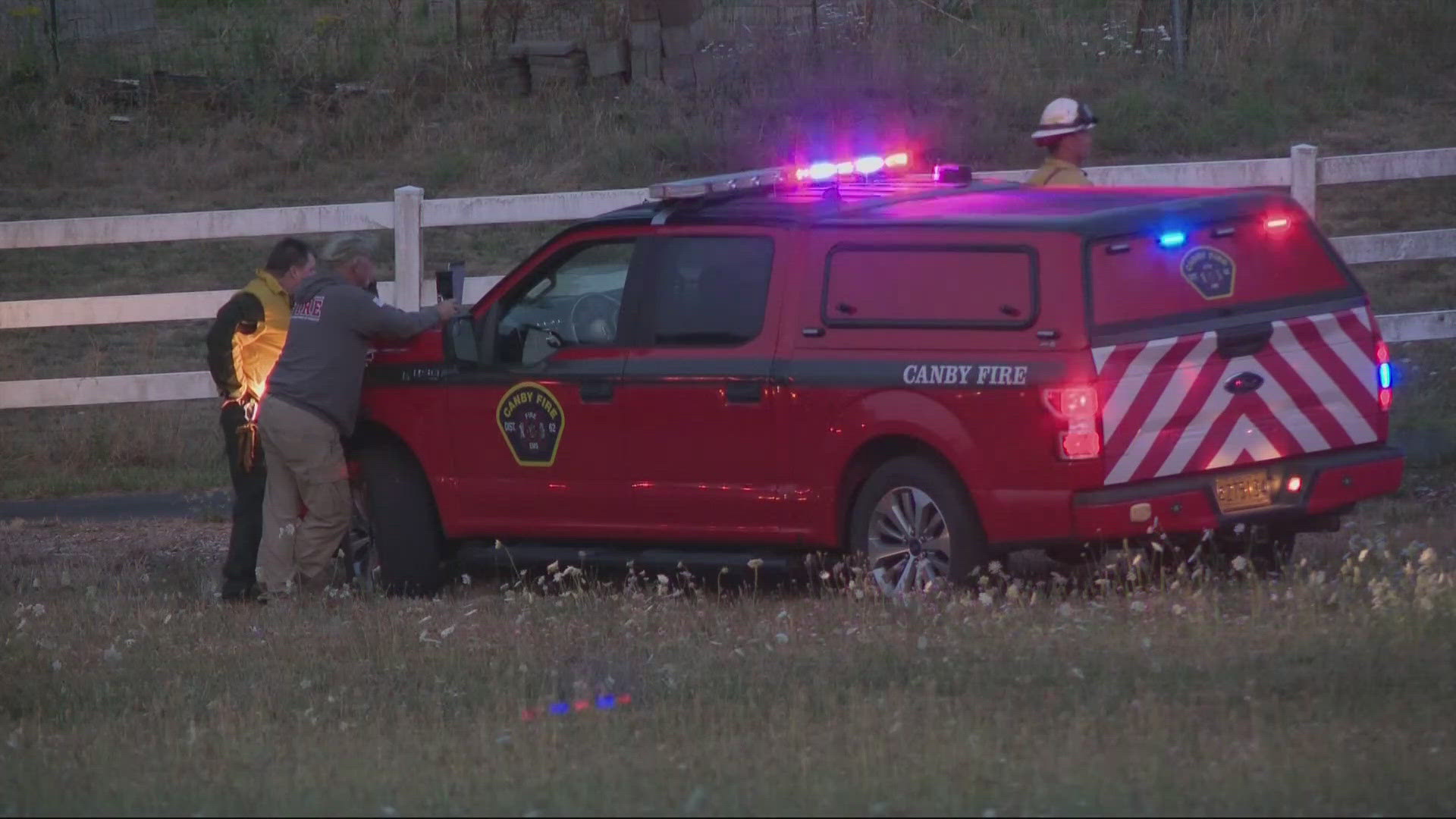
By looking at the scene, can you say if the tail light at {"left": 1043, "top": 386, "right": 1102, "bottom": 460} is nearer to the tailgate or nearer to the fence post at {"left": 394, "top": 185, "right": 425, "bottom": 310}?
the tailgate

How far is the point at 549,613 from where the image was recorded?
8602 millimetres

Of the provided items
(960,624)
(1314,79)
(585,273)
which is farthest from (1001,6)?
(960,624)

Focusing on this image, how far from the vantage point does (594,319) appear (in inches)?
356

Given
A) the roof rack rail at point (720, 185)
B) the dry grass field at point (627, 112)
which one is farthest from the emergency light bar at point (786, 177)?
the dry grass field at point (627, 112)

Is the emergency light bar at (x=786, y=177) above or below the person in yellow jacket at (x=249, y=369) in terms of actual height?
above

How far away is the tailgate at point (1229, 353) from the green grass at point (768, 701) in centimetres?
56

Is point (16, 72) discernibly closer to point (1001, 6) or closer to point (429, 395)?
point (1001, 6)

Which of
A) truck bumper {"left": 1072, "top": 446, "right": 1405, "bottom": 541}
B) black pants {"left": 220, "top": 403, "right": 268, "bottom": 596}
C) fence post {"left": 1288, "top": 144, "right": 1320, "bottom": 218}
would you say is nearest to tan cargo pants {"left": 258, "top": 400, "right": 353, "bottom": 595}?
black pants {"left": 220, "top": 403, "right": 268, "bottom": 596}

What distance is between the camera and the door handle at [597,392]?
8820 millimetres

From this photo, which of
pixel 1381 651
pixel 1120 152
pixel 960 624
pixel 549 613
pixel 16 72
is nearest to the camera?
pixel 1381 651

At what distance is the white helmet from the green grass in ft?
7.04

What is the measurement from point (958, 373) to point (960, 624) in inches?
39.7

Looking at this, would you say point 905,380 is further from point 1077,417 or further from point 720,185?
point 720,185

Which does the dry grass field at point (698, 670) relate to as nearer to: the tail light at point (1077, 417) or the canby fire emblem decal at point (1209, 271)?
the tail light at point (1077, 417)
